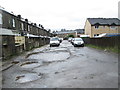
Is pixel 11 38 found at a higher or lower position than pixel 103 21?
lower

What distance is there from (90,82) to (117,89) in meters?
1.06

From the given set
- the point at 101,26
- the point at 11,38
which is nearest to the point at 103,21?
the point at 101,26

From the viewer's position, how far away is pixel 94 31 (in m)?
45.7

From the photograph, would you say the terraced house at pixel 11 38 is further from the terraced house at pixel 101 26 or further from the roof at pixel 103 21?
the roof at pixel 103 21

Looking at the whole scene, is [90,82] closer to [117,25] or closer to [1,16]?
[1,16]

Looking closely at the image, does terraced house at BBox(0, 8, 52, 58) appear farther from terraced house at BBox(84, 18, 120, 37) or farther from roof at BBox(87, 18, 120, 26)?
roof at BBox(87, 18, 120, 26)

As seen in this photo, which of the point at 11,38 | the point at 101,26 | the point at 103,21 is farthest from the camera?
the point at 103,21

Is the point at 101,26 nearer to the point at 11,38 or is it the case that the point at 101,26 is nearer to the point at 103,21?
the point at 103,21

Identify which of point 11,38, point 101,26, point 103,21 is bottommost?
point 11,38

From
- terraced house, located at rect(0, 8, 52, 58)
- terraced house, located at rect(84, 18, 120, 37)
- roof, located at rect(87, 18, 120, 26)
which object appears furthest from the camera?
roof, located at rect(87, 18, 120, 26)

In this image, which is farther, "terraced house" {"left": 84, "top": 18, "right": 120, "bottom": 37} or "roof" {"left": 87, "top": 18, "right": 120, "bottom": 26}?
"roof" {"left": 87, "top": 18, "right": 120, "bottom": 26}

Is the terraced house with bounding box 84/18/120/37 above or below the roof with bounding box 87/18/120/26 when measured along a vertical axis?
below

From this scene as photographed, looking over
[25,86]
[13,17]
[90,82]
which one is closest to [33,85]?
[25,86]

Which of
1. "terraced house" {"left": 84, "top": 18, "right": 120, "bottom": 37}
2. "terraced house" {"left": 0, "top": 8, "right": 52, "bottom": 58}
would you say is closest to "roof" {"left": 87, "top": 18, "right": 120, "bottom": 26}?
"terraced house" {"left": 84, "top": 18, "right": 120, "bottom": 37}
